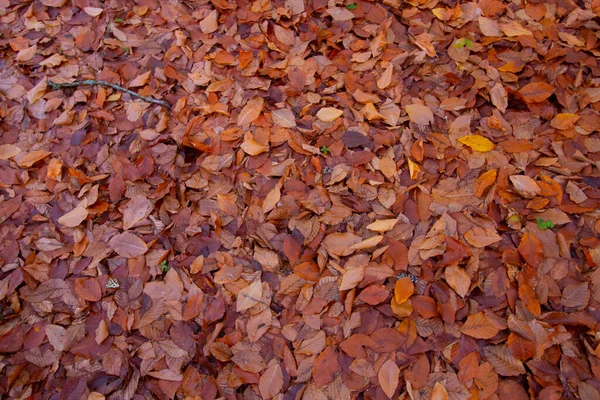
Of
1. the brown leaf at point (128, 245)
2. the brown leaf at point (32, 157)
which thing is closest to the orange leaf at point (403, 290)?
the brown leaf at point (128, 245)

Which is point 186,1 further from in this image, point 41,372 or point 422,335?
point 422,335

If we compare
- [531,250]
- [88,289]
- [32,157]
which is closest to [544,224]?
[531,250]

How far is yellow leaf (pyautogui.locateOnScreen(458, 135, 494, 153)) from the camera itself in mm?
2133

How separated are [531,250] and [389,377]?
2.60 feet

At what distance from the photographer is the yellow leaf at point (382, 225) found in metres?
1.91

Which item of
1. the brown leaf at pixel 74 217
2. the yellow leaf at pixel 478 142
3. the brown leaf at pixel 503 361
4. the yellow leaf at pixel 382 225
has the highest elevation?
the yellow leaf at pixel 478 142

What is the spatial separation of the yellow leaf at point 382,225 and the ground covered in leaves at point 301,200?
1 cm

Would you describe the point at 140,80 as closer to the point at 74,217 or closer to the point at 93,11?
the point at 93,11

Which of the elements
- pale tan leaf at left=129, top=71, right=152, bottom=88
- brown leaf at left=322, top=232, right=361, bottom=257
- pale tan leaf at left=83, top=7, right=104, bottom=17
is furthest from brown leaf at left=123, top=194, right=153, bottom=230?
pale tan leaf at left=83, top=7, right=104, bottom=17

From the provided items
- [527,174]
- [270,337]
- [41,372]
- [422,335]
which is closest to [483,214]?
[527,174]

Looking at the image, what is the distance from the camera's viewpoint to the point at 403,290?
1.79 metres

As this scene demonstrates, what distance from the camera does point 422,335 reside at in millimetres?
1747

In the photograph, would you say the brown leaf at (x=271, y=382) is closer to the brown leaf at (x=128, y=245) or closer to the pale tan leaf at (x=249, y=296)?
the pale tan leaf at (x=249, y=296)

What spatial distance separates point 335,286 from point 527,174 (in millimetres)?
1045
